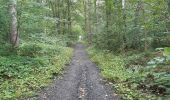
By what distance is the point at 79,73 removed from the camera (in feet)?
47.6

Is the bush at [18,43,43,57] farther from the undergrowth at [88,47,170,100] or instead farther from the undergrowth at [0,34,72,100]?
the undergrowth at [88,47,170,100]

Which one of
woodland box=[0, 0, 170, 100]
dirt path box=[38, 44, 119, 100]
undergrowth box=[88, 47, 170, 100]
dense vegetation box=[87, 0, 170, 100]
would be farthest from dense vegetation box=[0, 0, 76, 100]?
dense vegetation box=[87, 0, 170, 100]

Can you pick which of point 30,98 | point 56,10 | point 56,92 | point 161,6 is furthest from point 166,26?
point 56,10

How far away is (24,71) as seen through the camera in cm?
1307

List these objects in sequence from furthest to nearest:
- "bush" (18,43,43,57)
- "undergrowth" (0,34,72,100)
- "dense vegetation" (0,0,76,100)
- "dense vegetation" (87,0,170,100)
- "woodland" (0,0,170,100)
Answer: "bush" (18,43,43,57)
"dense vegetation" (0,0,76,100)
"dense vegetation" (87,0,170,100)
"undergrowth" (0,34,72,100)
"woodland" (0,0,170,100)

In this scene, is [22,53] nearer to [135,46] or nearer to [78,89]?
[78,89]

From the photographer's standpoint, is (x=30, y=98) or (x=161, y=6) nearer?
(x=30, y=98)

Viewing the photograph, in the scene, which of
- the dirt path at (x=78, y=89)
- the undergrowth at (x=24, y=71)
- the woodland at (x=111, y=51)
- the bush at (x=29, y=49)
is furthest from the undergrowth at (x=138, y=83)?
the bush at (x=29, y=49)

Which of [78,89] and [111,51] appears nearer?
[78,89]

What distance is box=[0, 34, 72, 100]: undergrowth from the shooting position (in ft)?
33.6

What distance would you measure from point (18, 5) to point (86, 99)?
783 centimetres

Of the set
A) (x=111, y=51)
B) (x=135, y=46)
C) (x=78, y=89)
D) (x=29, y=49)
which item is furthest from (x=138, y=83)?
(x=111, y=51)

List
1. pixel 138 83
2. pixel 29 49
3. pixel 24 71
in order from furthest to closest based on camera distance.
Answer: pixel 29 49
pixel 24 71
pixel 138 83

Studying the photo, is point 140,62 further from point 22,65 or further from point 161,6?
point 22,65
